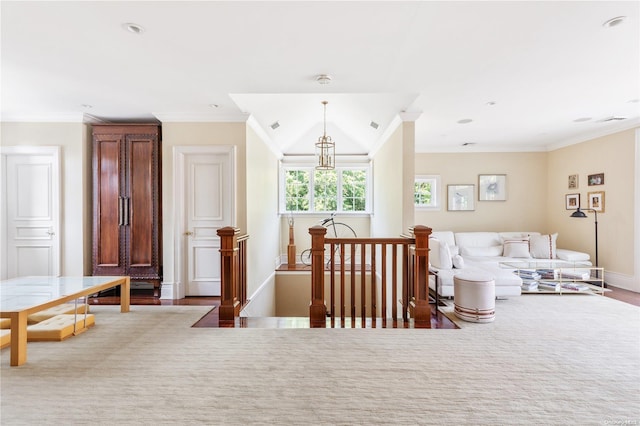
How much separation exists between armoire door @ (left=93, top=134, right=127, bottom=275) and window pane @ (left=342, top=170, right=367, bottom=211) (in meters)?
4.61

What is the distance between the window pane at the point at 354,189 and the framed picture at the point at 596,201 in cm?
431

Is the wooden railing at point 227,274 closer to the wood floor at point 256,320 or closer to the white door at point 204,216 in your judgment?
the wood floor at point 256,320

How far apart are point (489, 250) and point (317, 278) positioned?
175 inches

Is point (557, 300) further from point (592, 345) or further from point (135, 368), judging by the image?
point (135, 368)

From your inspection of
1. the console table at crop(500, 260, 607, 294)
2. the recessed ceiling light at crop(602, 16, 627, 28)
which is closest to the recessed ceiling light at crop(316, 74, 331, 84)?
the recessed ceiling light at crop(602, 16, 627, 28)

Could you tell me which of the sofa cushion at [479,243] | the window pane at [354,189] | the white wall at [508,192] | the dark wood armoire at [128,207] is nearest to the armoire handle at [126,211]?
the dark wood armoire at [128,207]

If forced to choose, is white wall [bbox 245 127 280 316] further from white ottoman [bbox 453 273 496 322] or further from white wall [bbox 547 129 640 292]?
white wall [bbox 547 129 640 292]

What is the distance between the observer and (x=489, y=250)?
620 centimetres

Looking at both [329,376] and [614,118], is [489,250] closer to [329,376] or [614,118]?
[614,118]

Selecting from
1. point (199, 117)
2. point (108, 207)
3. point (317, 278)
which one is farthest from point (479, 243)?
point (108, 207)

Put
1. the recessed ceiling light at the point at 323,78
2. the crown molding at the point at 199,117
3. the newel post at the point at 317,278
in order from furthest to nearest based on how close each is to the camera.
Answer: the crown molding at the point at 199,117 < the newel post at the point at 317,278 < the recessed ceiling light at the point at 323,78

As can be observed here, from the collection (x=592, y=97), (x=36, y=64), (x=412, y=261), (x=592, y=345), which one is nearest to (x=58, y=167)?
(x=36, y=64)

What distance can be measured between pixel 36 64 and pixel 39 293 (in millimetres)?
2119

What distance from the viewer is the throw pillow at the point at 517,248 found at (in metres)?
5.96
